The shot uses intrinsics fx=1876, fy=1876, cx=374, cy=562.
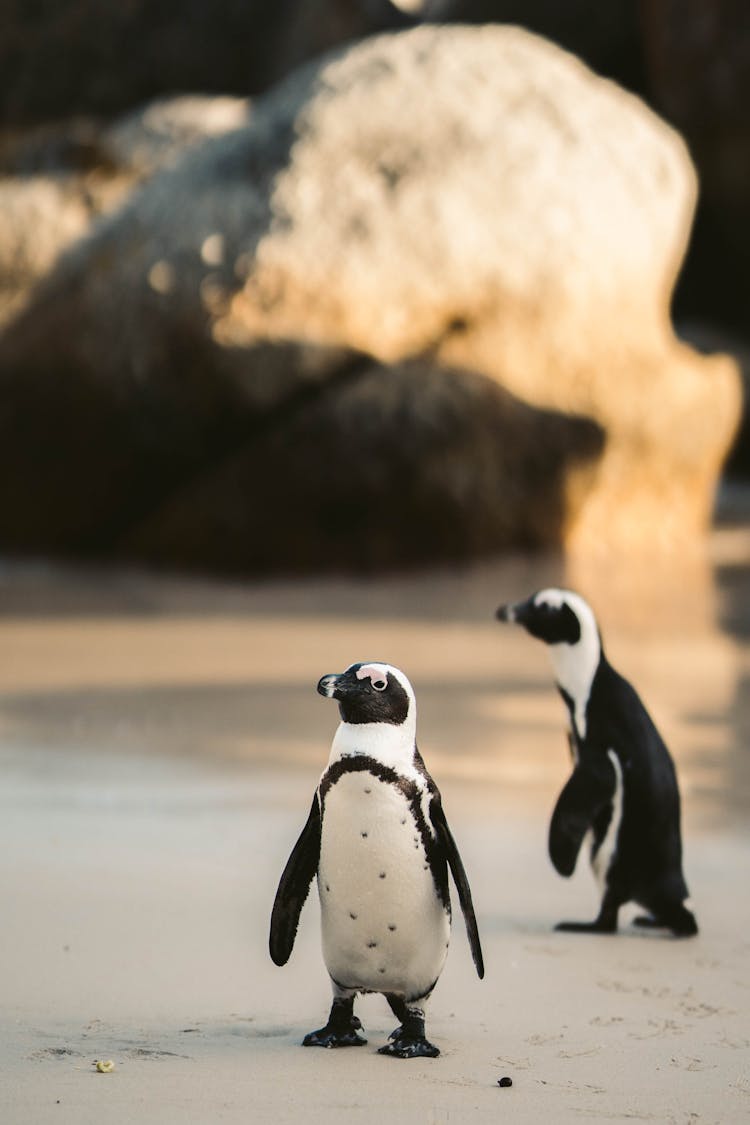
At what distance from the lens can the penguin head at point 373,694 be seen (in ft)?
10.2

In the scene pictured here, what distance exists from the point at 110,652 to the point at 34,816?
3.70 meters

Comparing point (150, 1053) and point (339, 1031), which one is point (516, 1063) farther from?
point (150, 1053)

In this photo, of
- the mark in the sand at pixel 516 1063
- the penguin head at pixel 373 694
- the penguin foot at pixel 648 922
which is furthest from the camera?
the penguin foot at pixel 648 922

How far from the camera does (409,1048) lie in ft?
10.1

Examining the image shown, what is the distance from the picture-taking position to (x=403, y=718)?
10.4 feet

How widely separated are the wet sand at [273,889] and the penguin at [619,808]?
10 centimetres

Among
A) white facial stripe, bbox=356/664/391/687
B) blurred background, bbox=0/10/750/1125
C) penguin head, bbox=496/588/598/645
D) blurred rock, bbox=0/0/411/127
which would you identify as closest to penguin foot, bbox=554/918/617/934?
penguin head, bbox=496/588/598/645

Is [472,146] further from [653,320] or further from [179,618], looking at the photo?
[179,618]

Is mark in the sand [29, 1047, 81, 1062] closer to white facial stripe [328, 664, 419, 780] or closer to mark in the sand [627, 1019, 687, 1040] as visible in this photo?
white facial stripe [328, 664, 419, 780]

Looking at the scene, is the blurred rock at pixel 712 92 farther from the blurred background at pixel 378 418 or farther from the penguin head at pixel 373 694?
the penguin head at pixel 373 694

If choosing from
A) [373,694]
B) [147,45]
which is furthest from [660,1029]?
[147,45]

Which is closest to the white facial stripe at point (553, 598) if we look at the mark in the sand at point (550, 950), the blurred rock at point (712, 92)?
the mark in the sand at point (550, 950)

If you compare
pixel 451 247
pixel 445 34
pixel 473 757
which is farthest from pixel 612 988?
pixel 445 34

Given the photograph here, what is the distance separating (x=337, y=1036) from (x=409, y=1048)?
0.44ft
